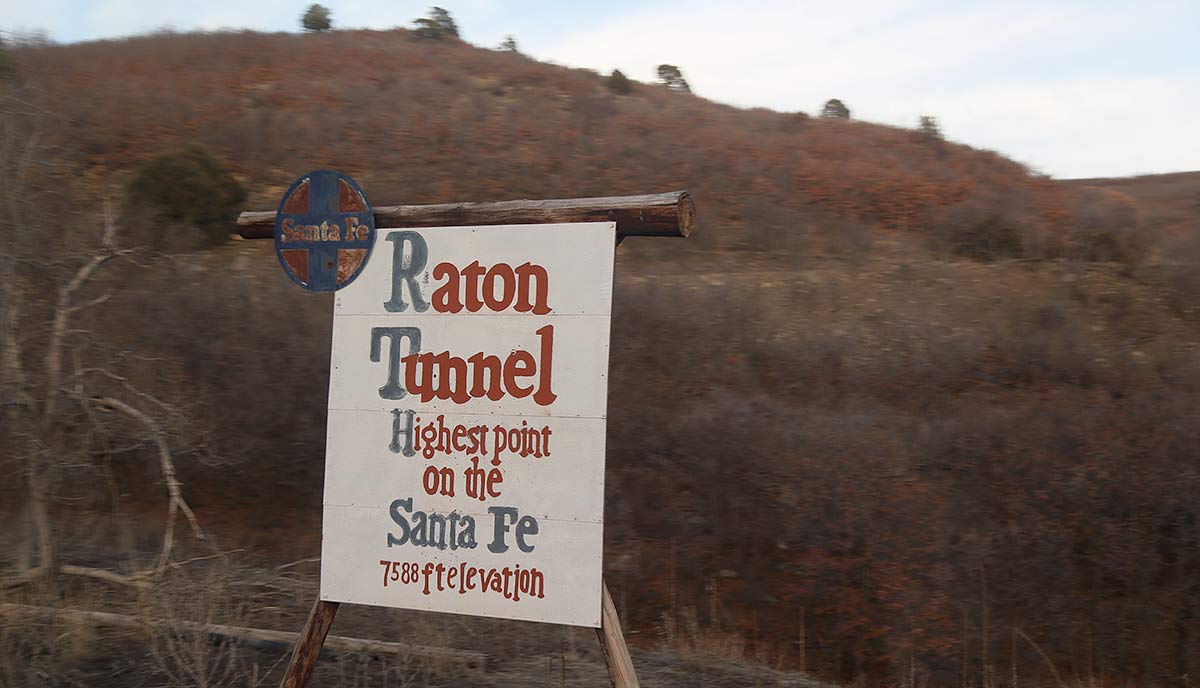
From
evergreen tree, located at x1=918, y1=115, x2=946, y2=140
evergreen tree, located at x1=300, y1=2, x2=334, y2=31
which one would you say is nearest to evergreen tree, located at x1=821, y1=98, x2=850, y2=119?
evergreen tree, located at x1=918, y1=115, x2=946, y2=140

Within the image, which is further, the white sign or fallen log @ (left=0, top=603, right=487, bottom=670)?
fallen log @ (left=0, top=603, right=487, bottom=670)

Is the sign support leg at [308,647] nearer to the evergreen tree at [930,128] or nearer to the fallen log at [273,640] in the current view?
the fallen log at [273,640]

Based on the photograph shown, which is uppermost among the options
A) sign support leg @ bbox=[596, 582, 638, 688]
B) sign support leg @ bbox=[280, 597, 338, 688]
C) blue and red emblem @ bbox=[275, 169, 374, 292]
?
blue and red emblem @ bbox=[275, 169, 374, 292]

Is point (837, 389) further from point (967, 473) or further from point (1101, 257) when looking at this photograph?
point (1101, 257)

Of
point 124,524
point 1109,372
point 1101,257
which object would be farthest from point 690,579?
point 1101,257

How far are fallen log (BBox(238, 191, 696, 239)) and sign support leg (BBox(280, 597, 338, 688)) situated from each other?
1613 millimetres

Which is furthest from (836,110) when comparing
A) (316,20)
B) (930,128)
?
(316,20)

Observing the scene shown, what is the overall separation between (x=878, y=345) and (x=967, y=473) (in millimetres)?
3092

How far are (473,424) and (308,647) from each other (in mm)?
1181

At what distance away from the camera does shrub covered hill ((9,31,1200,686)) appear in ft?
32.6

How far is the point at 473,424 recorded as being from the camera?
3877 millimetres

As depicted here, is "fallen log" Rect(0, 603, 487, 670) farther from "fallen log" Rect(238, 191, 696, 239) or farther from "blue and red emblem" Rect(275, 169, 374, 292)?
"fallen log" Rect(238, 191, 696, 239)

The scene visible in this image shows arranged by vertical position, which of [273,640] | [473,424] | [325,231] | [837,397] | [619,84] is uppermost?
[619,84]

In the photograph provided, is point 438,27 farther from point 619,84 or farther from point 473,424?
point 473,424
